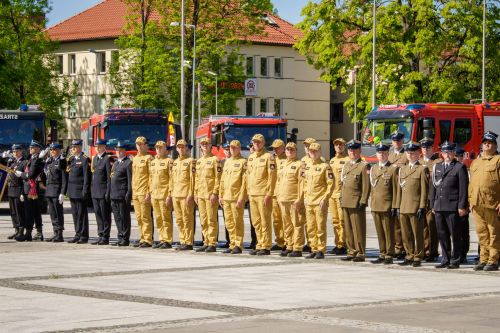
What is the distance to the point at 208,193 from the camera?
66.7 ft

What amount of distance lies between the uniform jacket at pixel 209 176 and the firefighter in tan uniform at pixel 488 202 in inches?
187

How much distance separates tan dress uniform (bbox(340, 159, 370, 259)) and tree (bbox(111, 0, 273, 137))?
46313mm

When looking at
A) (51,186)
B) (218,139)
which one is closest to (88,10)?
(218,139)

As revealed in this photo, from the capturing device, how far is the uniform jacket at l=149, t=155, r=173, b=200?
21.0 m

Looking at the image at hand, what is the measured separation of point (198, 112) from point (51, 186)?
140ft

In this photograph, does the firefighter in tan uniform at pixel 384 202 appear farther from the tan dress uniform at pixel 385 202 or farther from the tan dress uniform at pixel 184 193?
the tan dress uniform at pixel 184 193

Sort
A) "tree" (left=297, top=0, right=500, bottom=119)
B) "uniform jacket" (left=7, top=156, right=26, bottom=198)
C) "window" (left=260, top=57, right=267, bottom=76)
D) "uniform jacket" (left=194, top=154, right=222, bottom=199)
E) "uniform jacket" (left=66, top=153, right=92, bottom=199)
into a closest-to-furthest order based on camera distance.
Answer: "uniform jacket" (left=194, top=154, right=222, bottom=199) → "uniform jacket" (left=66, top=153, right=92, bottom=199) → "uniform jacket" (left=7, top=156, right=26, bottom=198) → "tree" (left=297, top=0, right=500, bottom=119) → "window" (left=260, top=57, right=267, bottom=76)

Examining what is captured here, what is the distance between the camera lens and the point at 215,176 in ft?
66.6

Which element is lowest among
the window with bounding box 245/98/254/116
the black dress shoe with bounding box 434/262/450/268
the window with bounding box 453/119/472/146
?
the black dress shoe with bounding box 434/262/450/268

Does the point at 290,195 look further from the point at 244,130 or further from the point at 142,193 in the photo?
the point at 244,130

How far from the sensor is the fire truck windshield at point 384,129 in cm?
3850

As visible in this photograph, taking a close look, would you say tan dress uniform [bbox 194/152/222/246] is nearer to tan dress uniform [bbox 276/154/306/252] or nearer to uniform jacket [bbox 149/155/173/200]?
uniform jacket [bbox 149/155/173/200]

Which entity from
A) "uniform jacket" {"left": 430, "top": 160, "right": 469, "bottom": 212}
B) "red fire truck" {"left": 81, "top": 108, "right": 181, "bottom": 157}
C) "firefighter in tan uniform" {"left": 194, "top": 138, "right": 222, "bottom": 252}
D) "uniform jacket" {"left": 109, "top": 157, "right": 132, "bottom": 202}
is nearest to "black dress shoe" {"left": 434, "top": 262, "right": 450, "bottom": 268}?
"uniform jacket" {"left": 430, "top": 160, "right": 469, "bottom": 212}

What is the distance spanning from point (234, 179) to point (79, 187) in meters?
3.70
